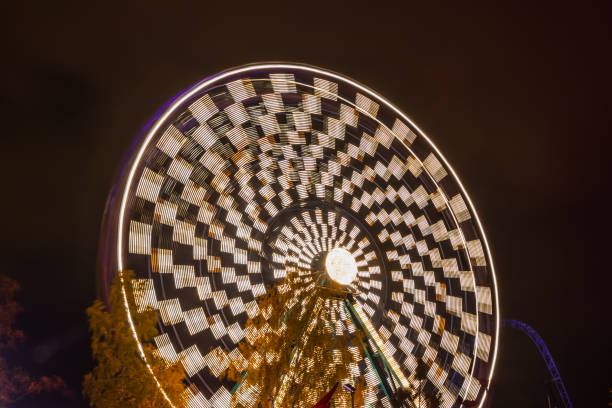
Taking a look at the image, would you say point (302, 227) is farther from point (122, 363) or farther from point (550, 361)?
point (550, 361)

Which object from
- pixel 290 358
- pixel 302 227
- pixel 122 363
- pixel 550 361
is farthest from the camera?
pixel 550 361

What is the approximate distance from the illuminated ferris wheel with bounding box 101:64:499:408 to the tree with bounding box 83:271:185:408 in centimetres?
70

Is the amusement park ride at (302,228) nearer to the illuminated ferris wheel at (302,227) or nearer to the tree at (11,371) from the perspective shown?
the illuminated ferris wheel at (302,227)

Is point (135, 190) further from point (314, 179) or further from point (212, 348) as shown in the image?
point (314, 179)

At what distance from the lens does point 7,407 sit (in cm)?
1079

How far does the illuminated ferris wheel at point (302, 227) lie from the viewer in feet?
25.8

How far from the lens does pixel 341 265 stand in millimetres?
10289

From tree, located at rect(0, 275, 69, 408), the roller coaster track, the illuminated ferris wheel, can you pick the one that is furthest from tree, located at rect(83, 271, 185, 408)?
the roller coaster track

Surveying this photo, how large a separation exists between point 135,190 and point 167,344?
10.2 ft

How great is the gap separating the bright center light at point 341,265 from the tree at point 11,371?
9.23m

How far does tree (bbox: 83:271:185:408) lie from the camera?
20.7ft

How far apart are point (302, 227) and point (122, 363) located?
538 centimetres

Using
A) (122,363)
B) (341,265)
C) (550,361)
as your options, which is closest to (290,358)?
(122,363)

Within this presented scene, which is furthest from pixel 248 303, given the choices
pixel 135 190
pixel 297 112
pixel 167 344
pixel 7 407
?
pixel 7 407
